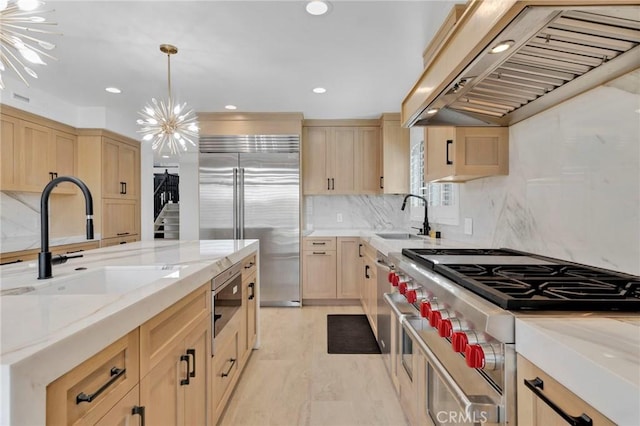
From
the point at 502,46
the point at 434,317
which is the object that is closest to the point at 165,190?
the point at 434,317

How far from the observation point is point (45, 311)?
817 millimetres

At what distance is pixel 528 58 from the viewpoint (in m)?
1.14

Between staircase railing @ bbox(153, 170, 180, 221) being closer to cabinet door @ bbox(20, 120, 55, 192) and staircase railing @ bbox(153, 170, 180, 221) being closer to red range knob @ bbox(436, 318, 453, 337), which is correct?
cabinet door @ bbox(20, 120, 55, 192)

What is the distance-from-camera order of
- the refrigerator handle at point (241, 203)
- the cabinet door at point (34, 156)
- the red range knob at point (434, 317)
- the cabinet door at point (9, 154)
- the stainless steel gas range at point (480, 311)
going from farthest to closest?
the refrigerator handle at point (241, 203) < the cabinet door at point (34, 156) < the cabinet door at point (9, 154) < the red range knob at point (434, 317) < the stainless steel gas range at point (480, 311)

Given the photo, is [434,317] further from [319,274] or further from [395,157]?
[395,157]

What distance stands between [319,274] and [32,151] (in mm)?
3504

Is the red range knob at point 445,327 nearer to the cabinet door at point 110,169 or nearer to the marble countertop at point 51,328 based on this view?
the marble countertop at point 51,328

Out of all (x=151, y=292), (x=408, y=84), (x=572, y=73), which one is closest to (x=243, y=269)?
(x=151, y=292)

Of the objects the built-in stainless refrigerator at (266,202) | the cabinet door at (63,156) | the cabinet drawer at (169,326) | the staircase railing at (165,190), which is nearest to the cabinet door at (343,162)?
the built-in stainless refrigerator at (266,202)

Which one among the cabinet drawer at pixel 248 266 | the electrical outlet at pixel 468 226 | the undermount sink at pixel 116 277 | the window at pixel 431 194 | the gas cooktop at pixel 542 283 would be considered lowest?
the cabinet drawer at pixel 248 266

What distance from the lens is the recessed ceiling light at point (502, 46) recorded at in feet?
3.01

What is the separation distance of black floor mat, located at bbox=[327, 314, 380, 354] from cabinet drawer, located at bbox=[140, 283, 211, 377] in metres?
1.67

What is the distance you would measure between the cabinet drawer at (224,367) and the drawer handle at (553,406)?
1.43m

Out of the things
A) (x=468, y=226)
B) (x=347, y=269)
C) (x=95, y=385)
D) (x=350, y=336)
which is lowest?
(x=350, y=336)
